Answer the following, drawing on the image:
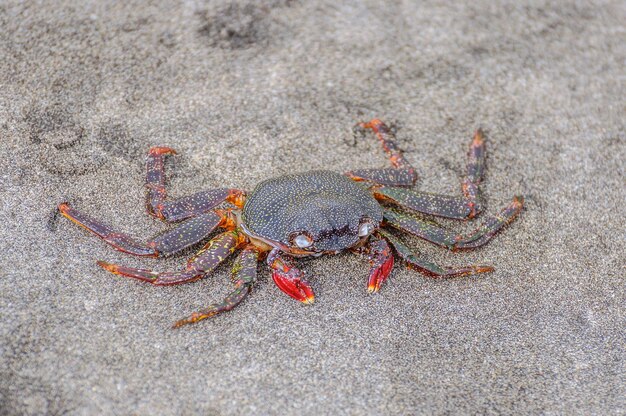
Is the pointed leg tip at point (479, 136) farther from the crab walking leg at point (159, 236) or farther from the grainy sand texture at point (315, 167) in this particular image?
the crab walking leg at point (159, 236)

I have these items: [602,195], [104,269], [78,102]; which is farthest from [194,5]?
[602,195]

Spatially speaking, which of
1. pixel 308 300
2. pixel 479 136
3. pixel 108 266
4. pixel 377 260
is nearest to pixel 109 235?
pixel 108 266

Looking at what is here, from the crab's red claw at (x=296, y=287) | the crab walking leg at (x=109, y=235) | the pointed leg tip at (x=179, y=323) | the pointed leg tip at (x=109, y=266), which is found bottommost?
the pointed leg tip at (x=179, y=323)

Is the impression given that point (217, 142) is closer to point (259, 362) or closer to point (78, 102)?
point (78, 102)

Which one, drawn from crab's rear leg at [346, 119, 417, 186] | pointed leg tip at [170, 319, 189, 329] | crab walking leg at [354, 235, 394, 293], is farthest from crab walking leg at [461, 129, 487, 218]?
pointed leg tip at [170, 319, 189, 329]

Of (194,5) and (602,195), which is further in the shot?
(194,5)

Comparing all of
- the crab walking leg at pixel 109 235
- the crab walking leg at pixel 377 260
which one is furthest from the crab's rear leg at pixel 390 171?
the crab walking leg at pixel 109 235

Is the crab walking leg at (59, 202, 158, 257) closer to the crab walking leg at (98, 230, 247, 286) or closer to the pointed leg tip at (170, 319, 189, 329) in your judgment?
the crab walking leg at (98, 230, 247, 286)
